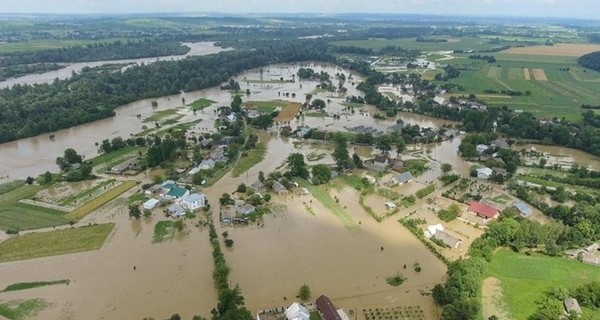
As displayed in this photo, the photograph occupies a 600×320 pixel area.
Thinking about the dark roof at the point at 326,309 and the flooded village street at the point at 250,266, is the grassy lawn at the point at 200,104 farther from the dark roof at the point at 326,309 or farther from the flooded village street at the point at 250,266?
the dark roof at the point at 326,309

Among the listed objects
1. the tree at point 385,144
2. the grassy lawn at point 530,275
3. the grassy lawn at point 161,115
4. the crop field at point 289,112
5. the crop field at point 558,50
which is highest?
the crop field at point 558,50

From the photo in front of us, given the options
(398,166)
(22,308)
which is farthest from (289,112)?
(22,308)

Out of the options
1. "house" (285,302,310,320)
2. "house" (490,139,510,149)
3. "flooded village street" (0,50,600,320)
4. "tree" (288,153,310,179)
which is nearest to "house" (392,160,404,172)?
"flooded village street" (0,50,600,320)

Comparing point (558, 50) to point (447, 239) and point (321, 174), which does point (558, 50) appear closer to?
point (321, 174)

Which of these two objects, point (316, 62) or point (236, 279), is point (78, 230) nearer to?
point (236, 279)

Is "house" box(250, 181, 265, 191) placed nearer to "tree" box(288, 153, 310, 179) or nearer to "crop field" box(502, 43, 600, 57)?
"tree" box(288, 153, 310, 179)

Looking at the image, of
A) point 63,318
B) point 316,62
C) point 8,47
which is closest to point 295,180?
point 63,318

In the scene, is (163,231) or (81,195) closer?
(163,231)

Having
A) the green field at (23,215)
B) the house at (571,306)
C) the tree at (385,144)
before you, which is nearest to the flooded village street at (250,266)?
the green field at (23,215)

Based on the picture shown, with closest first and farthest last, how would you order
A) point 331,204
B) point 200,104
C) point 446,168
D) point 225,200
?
1. point 225,200
2. point 331,204
3. point 446,168
4. point 200,104
